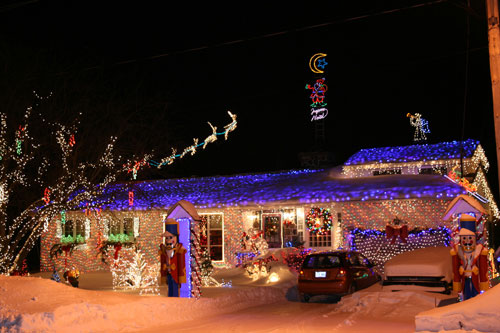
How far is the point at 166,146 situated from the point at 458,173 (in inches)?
487

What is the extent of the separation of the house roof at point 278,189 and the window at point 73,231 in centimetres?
236

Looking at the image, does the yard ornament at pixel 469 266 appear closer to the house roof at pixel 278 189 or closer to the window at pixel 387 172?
the house roof at pixel 278 189

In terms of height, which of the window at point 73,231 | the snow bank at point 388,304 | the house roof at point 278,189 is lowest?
the snow bank at point 388,304

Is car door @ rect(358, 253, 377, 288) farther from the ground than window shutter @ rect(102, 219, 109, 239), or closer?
closer

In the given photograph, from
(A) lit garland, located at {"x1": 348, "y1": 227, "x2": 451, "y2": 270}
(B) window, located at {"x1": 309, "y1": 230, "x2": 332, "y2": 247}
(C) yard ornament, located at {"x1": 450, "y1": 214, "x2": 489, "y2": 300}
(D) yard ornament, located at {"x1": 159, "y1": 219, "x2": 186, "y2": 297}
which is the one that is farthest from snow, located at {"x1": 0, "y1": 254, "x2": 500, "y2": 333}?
(B) window, located at {"x1": 309, "y1": 230, "x2": 332, "y2": 247}

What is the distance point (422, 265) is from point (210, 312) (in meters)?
5.33

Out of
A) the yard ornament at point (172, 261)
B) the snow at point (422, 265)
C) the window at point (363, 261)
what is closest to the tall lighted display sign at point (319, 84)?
the window at point (363, 261)

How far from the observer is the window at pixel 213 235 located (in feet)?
80.8

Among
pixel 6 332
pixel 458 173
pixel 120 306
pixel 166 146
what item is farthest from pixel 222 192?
pixel 6 332

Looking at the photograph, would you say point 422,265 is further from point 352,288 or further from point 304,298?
point 304,298

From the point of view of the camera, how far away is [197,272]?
14414 millimetres

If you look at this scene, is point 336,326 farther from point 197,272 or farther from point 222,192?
point 222,192

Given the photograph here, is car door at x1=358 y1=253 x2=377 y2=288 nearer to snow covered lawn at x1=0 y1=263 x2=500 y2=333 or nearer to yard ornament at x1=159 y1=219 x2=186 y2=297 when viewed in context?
snow covered lawn at x1=0 y1=263 x2=500 y2=333

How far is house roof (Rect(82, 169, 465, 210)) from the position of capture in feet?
→ 66.8
